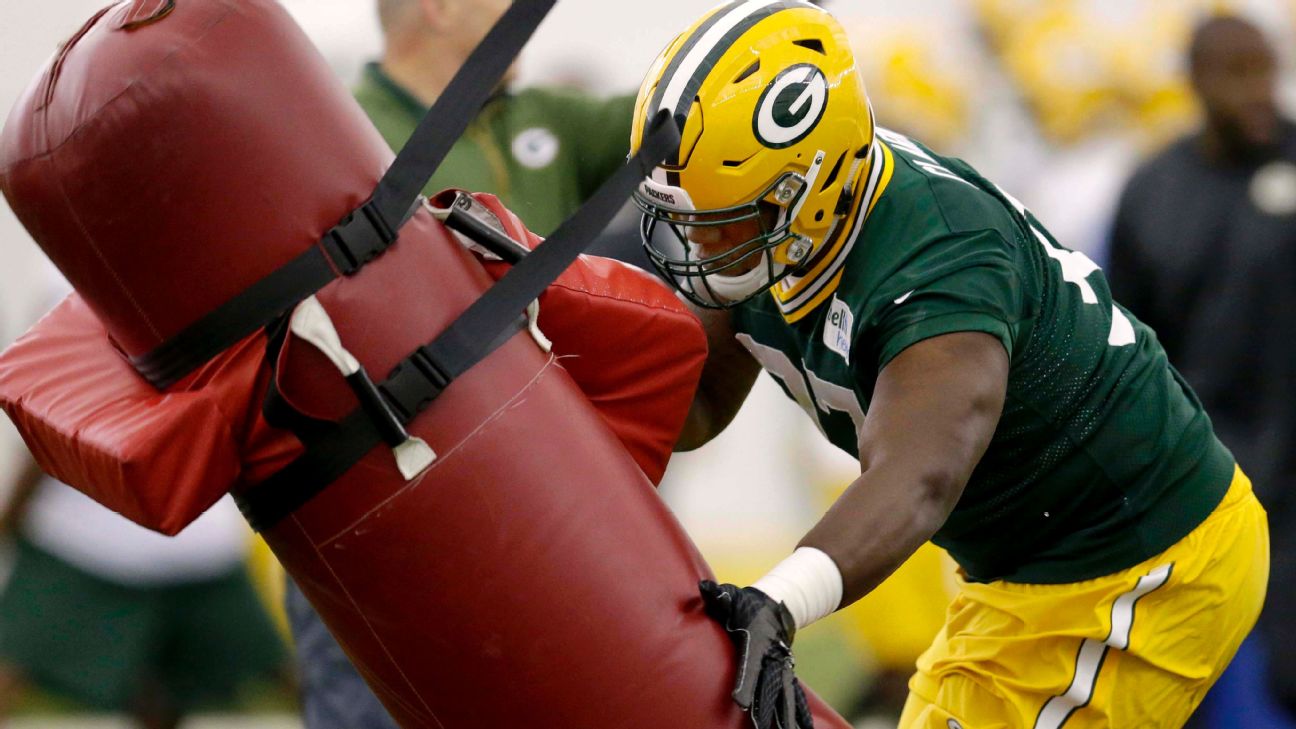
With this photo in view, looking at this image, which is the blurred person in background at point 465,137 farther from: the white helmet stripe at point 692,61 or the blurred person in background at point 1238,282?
the blurred person in background at point 1238,282

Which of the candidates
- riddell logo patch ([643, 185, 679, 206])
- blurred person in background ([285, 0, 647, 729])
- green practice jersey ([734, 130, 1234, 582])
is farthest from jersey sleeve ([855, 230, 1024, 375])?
blurred person in background ([285, 0, 647, 729])

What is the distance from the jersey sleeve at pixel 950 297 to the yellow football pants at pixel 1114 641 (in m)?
0.48

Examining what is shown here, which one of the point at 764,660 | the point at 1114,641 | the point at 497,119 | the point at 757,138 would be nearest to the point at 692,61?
the point at 757,138

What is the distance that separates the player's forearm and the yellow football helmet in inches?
18.0

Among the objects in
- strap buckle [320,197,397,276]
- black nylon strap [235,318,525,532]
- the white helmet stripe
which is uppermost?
strap buckle [320,197,397,276]

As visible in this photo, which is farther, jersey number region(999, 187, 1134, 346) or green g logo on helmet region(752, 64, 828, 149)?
jersey number region(999, 187, 1134, 346)

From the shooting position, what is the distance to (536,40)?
20.1 feet

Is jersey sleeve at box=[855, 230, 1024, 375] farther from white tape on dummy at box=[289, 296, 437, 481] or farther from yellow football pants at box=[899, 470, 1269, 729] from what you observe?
white tape on dummy at box=[289, 296, 437, 481]

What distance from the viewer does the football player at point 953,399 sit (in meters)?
2.31

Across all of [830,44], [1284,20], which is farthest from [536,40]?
[830,44]

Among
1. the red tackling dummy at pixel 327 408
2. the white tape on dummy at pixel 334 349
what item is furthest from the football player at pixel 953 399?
the white tape on dummy at pixel 334 349

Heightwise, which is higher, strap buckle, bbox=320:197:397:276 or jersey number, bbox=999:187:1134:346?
strap buckle, bbox=320:197:397:276

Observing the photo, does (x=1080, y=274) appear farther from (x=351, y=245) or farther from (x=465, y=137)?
(x=465, y=137)

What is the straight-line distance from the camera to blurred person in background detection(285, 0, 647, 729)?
11.5ft
